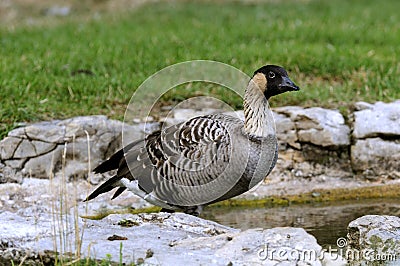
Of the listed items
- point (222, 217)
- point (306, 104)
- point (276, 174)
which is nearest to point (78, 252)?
point (222, 217)

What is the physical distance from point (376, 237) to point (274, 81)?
179cm

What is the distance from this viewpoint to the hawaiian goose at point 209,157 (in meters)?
5.93

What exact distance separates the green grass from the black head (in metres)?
2.12

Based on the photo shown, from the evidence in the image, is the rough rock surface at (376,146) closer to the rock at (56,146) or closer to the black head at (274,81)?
the black head at (274,81)

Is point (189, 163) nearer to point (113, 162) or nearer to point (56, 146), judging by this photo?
point (113, 162)

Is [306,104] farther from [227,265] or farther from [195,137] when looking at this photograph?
[227,265]

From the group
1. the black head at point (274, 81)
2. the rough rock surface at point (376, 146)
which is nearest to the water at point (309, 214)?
the rough rock surface at point (376, 146)

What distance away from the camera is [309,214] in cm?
700

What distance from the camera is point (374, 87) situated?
8938 millimetres

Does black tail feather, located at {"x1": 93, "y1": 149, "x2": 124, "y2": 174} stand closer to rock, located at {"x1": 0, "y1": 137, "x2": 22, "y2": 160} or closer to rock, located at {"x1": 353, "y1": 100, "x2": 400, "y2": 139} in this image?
rock, located at {"x1": 0, "y1": 137, "x2": 22, "y2": 160}

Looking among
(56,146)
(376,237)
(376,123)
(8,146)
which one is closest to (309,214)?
(376,123)

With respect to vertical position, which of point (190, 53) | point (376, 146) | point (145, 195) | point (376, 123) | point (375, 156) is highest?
point (190, 53)

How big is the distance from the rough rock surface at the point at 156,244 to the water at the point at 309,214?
5.36 ft

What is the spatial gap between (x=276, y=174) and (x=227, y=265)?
3501 mm
